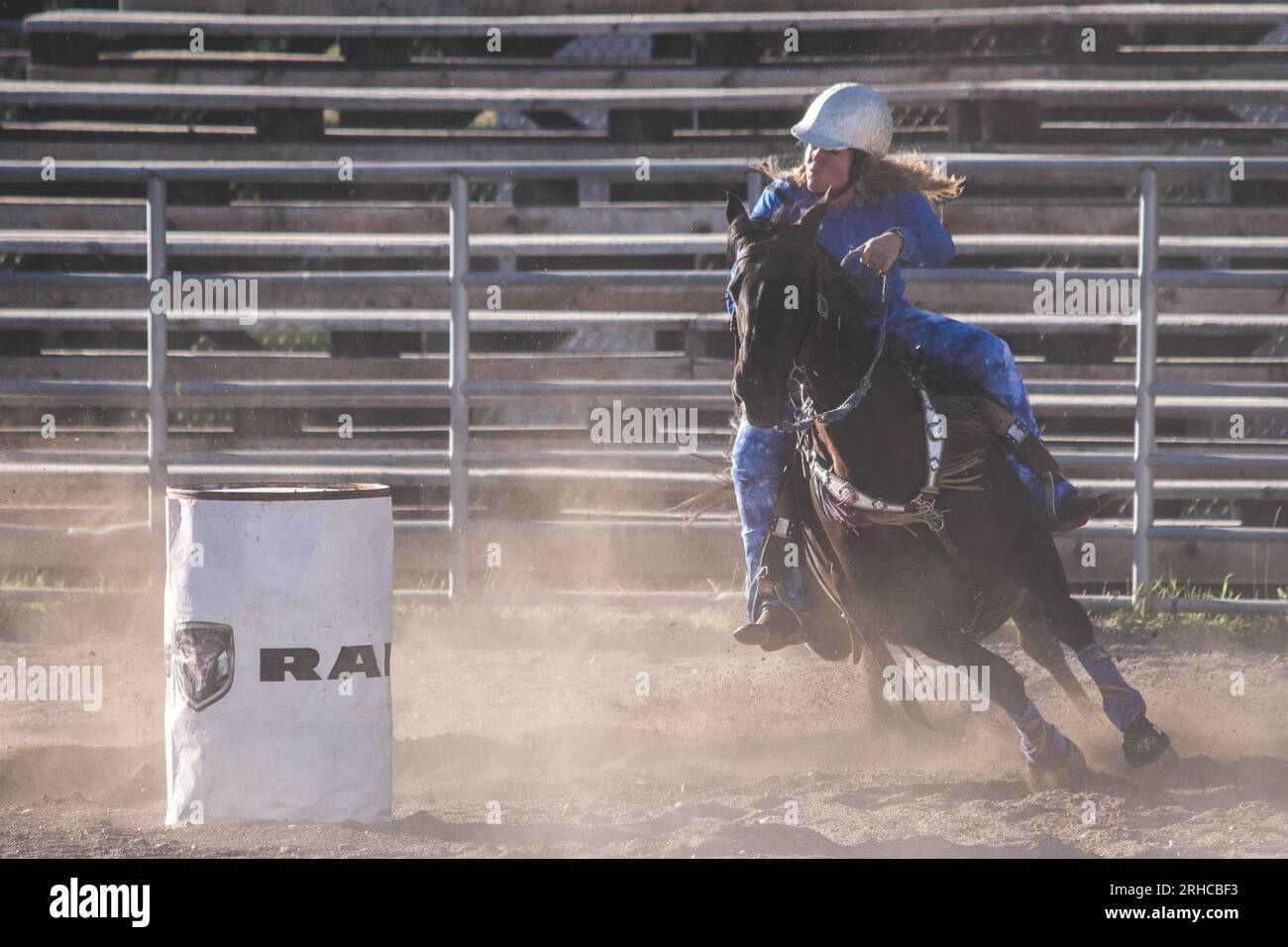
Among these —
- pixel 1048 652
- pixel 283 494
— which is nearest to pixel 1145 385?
pixel 1048 652

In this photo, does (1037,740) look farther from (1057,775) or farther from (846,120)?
(846,120)

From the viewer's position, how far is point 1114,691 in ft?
17.1

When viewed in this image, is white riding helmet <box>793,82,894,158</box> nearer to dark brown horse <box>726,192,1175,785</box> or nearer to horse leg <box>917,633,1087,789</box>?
dark brown horse <box>726,192,1175,785</box>

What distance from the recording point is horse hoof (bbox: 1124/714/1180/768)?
520 centimetres

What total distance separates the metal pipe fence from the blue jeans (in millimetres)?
2669

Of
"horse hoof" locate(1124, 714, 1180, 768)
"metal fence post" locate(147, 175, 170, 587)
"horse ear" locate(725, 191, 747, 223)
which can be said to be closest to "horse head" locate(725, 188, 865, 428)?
"horse ear" locate(725, 191, 747, 223)

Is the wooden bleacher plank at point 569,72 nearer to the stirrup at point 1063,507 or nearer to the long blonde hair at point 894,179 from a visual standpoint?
the long blonde hair at point 894,179

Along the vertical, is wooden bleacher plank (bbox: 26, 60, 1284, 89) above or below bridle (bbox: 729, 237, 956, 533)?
above

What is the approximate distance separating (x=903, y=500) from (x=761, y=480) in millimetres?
882

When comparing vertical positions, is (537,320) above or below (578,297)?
below

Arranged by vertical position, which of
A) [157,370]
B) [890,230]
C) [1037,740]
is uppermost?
[890,230]

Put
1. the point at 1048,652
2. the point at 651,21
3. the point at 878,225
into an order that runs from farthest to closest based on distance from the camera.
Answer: the point at 651,21
the point at 1048,652
the point at 878,225

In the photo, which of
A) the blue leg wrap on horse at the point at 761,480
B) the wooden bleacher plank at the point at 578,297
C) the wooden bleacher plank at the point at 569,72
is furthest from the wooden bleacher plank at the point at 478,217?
the blue leg wrap on horse at the point at 761,480

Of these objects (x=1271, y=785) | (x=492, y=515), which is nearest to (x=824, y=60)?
(x=492, y=515)
